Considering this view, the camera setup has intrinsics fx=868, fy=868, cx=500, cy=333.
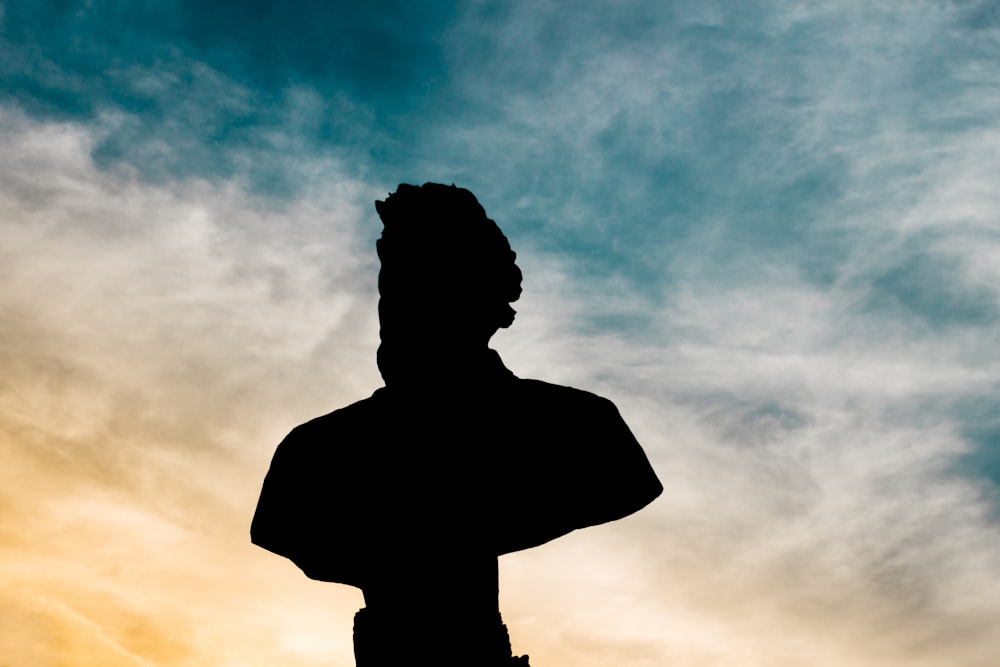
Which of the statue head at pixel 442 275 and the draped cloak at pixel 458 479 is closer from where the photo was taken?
the draped cloak at pixel 458 479

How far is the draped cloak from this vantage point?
5020 mm

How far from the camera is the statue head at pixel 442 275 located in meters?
5.18

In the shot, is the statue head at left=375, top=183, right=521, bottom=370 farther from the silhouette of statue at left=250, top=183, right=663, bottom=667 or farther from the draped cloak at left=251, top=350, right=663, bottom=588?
the draped cloak at left=251, top=350, right=663, bottom=588

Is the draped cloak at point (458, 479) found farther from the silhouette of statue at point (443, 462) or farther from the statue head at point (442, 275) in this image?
the statue head at point (442, 275)

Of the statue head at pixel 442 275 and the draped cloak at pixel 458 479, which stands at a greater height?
the statue head at pixel 442 275

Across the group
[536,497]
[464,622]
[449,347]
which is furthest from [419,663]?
[449,347]

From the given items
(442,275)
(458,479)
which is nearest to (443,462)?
(458,479)

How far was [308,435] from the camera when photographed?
221 inches

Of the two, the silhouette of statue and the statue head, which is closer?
the silhouette of statue

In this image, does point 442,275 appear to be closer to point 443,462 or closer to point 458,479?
point 443,462

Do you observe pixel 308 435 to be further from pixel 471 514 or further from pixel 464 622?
pixel 464 622

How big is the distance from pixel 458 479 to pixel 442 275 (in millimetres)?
1204

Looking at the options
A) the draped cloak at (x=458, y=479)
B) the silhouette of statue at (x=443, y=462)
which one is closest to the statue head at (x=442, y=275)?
the silhouette of statue at (x=443, y=462)

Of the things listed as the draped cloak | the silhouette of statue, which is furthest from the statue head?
the draped cloak
